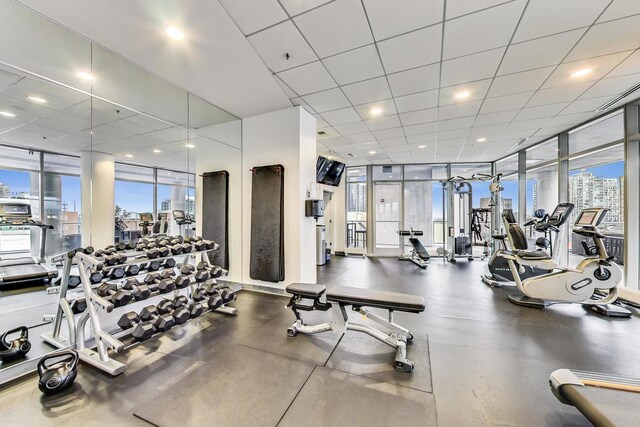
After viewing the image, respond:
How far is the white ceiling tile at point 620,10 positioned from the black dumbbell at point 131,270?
519 centimetres

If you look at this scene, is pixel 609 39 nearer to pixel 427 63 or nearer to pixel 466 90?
pixel 466 90

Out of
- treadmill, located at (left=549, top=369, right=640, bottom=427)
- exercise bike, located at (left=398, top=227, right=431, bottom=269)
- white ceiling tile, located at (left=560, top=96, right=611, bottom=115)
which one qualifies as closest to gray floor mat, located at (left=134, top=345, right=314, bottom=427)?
treadmill, located at (left=549, top=369, right=640, bottom=427)

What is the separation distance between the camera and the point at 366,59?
110 inches

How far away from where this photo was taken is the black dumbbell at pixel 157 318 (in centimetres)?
229

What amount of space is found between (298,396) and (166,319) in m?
1.50

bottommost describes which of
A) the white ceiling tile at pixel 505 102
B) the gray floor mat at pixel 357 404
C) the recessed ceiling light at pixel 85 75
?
the gray floor mat at pixel 357 404

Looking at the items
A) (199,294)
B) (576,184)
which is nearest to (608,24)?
(576,184)

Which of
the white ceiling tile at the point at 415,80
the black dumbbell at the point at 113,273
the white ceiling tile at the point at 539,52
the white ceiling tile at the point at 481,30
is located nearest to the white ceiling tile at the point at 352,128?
the white ceiling tile at the point at 415,80

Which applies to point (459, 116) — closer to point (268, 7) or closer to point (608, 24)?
point (608, 24)

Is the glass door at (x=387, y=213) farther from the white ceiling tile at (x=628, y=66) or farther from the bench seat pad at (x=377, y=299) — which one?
the bench seat pad at (x=377, y=299)

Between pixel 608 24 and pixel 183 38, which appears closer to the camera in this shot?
pixel 608 24

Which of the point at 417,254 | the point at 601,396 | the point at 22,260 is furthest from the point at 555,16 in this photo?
the point at 22,260

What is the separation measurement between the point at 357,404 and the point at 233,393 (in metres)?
0.96

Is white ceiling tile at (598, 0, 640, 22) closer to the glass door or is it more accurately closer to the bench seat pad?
the bench seat pad
